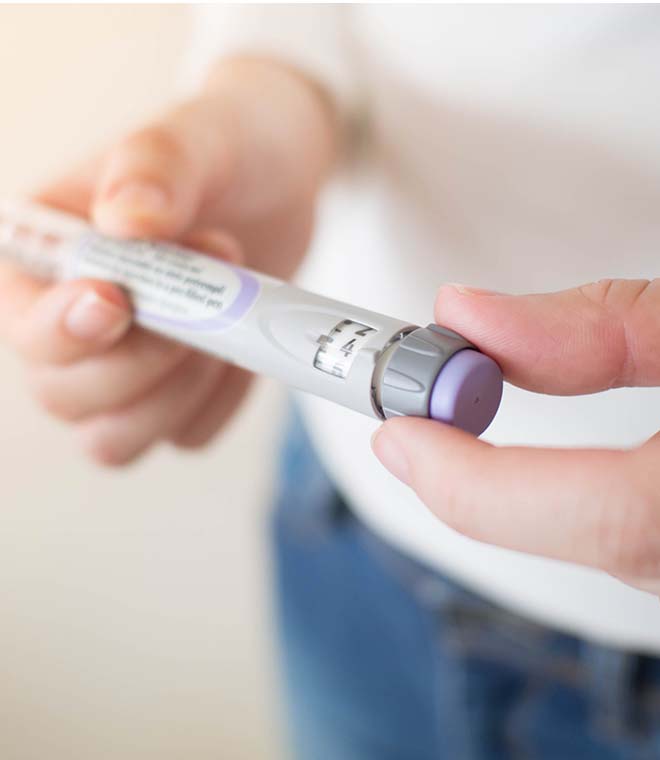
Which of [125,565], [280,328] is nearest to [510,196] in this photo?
[280,328]

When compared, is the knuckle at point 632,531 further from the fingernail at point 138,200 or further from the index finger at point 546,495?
the fingernail at point 138,200

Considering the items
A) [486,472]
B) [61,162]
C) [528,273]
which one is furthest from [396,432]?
[61,162]

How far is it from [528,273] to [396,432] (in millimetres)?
152

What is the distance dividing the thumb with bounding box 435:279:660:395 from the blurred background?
52 cm

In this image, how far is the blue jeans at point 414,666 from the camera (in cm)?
45

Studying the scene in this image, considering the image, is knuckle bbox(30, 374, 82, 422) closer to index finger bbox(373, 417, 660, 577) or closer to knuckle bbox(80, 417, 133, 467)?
knuckle bbox(80, 417, 133, 467)

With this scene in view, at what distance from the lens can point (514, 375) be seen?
24 centimetres

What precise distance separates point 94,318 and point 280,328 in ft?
0.30

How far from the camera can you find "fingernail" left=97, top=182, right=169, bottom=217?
0.35 metres

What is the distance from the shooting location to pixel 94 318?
1.11 ft

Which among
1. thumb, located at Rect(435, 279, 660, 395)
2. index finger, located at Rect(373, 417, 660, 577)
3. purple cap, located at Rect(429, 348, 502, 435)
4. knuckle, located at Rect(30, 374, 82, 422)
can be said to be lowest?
index finger, located at Rect(373, 417, 660, 577)

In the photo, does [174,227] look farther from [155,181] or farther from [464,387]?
[464,387]

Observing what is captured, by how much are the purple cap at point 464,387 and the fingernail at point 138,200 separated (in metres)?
0.17

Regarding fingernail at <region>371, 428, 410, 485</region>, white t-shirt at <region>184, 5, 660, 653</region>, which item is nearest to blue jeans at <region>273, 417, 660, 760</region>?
white t-shirt at <region>184, 5, 660, 653</region>
